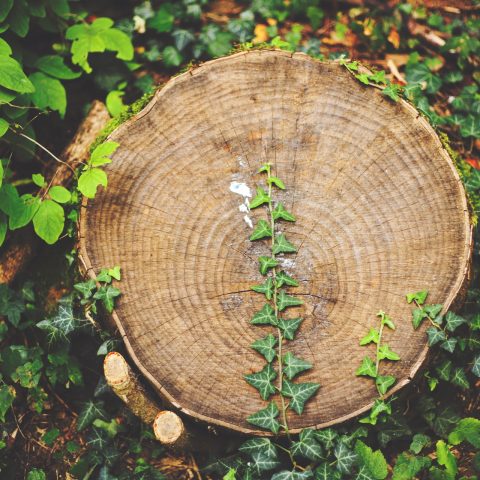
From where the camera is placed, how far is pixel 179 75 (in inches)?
105

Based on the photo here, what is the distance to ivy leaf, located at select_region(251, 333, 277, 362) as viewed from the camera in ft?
7.72

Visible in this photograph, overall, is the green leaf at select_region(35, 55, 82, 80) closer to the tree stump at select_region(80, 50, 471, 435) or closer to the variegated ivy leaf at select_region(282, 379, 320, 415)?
the tree stump at select_region(80, 50, 471, 435)

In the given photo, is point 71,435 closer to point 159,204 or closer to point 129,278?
point 129,278

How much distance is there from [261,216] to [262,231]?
0.34 ft

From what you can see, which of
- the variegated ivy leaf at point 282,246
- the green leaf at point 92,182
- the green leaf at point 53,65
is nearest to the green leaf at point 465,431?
the variegated ivy leaf at point 282,246

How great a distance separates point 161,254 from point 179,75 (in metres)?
0.95

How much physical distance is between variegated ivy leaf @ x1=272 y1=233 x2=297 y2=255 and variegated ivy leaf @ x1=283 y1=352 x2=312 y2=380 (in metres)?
0.50

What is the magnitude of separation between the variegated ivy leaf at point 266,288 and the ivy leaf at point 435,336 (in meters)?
0.75

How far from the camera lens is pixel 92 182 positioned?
2414 mm

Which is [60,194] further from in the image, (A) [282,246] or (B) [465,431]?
(B) [465,431]

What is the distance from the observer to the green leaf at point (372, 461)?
2.45 metres

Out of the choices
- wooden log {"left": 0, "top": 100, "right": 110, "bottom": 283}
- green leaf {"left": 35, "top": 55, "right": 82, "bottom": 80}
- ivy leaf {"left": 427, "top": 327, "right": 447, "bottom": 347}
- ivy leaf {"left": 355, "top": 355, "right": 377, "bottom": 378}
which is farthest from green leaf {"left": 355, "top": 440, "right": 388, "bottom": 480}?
green leaf {"left": 35, "top": 55, "right": 82, "bottom": 80}

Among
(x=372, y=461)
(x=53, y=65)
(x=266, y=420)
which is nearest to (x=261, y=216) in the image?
(x=266, y=420)

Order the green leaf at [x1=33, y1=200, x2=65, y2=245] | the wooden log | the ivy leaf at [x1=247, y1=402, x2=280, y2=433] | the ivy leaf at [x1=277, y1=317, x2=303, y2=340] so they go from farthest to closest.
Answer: the wooden log
the green leaf at [x1=33, y1=200, x2=65, y2=245]
the ivy leaf at [x1=277, y1=317, x2=303, y2=340]
the ivy leaf at [x1=247, y1=402, x2=280, y2=433]
